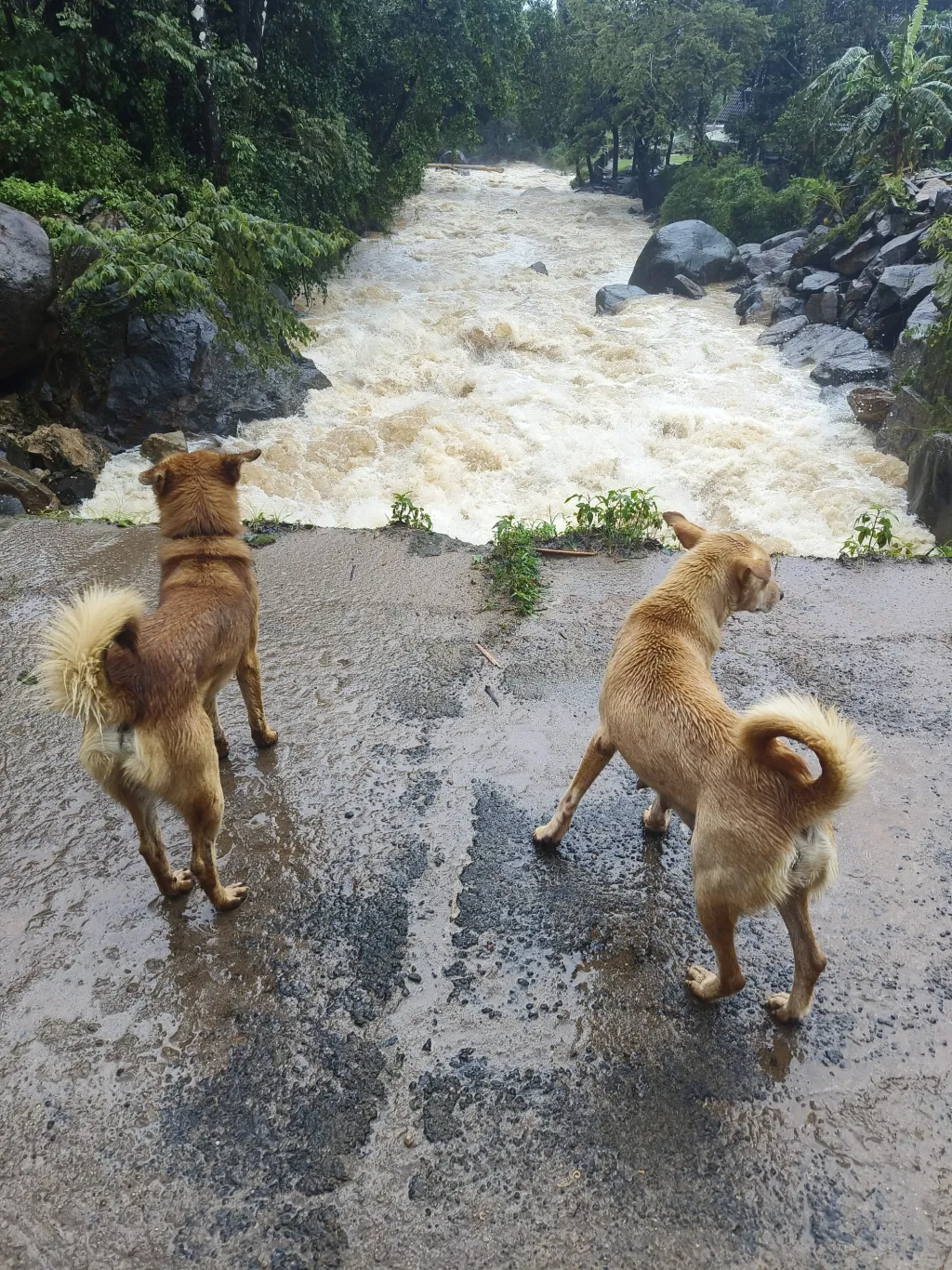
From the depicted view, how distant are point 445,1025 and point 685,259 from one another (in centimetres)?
1916

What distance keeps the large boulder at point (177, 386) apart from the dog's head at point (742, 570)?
27.5ft

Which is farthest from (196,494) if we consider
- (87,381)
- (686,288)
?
(686,288)

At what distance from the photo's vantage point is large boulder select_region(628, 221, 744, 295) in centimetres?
1786

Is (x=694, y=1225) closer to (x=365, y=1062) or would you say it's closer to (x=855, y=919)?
(x=365, y=1062)

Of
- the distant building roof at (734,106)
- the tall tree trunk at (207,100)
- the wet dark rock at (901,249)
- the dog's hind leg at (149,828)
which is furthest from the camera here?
the distant building roof at (734,106)

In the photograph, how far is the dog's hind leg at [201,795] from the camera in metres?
2.76

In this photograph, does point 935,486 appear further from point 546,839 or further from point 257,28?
point 257,28

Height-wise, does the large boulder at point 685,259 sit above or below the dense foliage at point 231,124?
below

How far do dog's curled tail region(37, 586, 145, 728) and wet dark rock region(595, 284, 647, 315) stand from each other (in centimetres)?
1597

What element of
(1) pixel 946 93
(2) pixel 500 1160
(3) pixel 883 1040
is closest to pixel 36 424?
(2) pixel 500 1160

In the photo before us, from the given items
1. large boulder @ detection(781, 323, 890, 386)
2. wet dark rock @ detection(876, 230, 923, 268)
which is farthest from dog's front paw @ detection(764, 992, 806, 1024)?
wet dark rock @ detection(876, 230, 923, 268)

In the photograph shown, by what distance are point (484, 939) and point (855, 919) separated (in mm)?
1597

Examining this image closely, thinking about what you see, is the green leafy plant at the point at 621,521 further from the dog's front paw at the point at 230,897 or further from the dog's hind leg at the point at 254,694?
the dog's front paw at the point at 230,897

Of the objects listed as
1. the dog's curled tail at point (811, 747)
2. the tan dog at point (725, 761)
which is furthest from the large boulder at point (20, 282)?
the dog's curled tail at point (811, 747)
